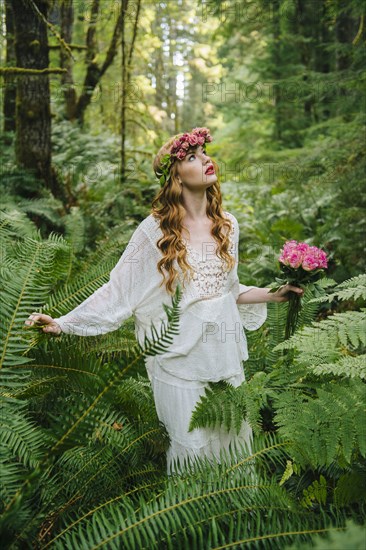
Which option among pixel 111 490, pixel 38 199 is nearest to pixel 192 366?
pixel 111 490

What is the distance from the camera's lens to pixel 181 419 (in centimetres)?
241

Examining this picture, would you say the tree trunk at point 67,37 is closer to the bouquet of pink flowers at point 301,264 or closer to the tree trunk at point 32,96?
the tree trunk at point 32,96

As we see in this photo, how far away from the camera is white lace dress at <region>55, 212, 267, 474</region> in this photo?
7.91ft

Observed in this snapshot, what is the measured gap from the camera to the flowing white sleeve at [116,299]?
2.40 metres

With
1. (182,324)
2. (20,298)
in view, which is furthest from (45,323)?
(182,324)

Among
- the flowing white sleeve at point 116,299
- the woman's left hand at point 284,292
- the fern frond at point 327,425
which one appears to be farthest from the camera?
the woman's left hand at point 284,292

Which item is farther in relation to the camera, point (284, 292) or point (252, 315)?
point (252, 315)

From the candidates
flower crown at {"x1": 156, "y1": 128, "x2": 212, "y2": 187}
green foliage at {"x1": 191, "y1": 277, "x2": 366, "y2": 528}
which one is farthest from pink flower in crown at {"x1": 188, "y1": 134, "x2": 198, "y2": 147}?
green foliage at {"x1": 191, "y1": 277, "x2": 366, "y2": 528}

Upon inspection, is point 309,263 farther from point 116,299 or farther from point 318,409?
point 116,299

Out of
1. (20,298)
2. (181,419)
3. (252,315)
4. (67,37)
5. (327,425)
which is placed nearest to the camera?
(327,425)

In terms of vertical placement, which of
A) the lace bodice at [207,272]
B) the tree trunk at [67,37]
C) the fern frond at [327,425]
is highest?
the tree trunk at [67,37]

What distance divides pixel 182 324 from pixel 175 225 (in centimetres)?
49

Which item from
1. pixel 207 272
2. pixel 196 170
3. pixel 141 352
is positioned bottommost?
pixel 141 352

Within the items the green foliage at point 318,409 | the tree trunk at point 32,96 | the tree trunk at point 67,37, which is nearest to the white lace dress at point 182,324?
the green foliage at point 318,409
